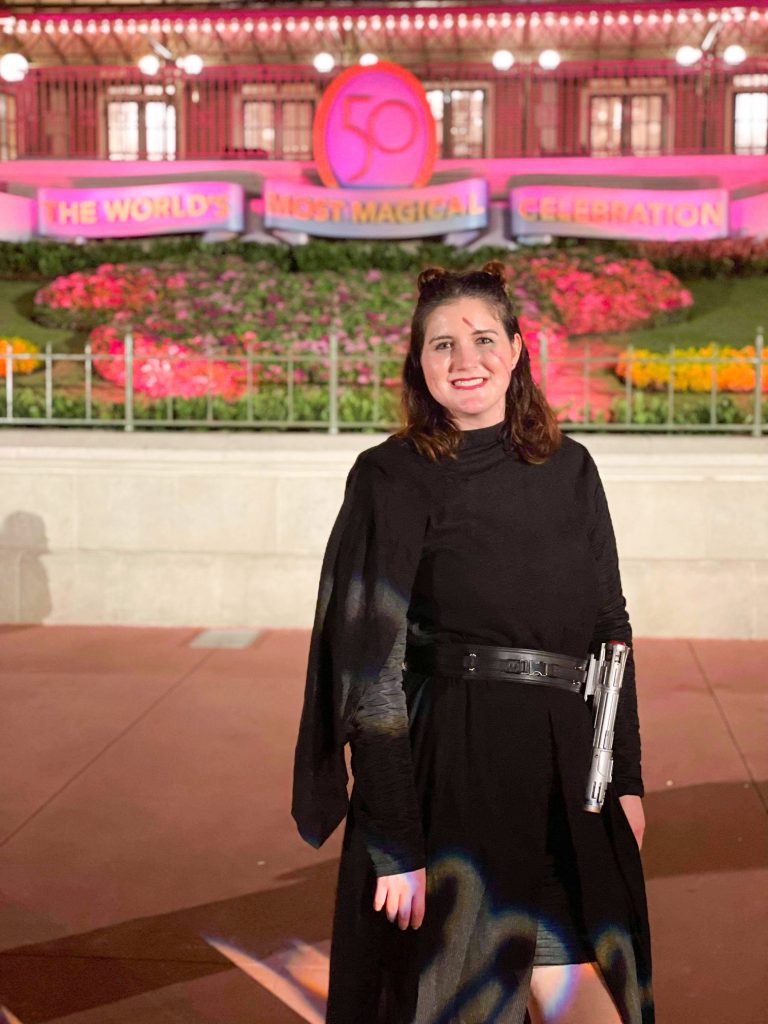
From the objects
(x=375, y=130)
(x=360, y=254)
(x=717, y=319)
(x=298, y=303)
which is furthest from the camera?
(x=360, y=254)

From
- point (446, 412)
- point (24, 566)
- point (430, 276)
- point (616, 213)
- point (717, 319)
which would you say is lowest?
point (24, 566)

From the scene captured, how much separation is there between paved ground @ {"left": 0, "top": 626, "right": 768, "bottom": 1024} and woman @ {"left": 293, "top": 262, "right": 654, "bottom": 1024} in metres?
1.13

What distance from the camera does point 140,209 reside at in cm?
1939

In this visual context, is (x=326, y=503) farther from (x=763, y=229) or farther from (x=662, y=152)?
(x=662, y=152)

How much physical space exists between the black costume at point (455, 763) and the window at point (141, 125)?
2326 cm

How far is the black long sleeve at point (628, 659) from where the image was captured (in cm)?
267

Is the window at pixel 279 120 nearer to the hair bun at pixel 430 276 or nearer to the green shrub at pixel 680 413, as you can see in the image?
the green shrub at pixel 680 413

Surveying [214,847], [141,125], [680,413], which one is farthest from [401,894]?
[141,125]

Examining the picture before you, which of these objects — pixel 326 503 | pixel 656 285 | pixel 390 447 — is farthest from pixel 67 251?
pixel 390 447

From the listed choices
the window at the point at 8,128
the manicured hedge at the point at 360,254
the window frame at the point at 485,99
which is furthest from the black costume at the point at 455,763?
the window at the point at 8,128

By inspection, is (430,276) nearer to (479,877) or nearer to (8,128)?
(479,877)

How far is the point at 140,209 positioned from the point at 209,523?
1197cm

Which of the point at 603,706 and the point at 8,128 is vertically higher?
the point at 8,128

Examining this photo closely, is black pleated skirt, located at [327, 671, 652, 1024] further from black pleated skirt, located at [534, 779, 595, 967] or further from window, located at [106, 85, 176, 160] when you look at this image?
window, located at [106, 85, 176, 160]
